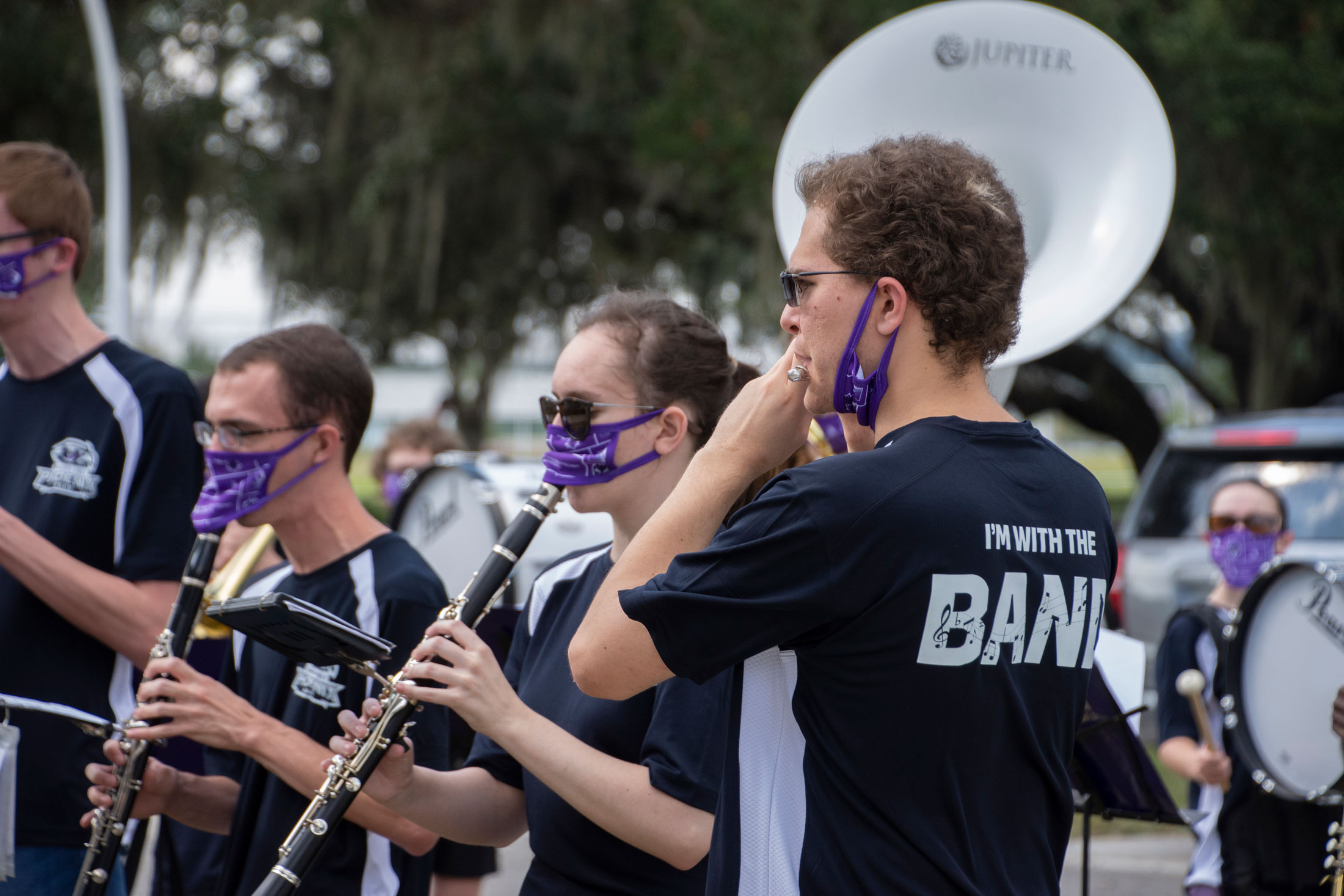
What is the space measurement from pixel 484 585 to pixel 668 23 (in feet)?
32.6

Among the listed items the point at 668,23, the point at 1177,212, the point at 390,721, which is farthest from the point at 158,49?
the point at 390,721

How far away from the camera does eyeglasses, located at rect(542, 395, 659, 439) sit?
95.4 inches

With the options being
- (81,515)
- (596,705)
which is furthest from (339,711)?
(81,515)

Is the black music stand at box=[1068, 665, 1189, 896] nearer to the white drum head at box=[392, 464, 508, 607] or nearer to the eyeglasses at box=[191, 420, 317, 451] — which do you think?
the eyeglasses at box=[191, 420, 317, 451]

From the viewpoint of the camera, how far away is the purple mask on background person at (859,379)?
167cm

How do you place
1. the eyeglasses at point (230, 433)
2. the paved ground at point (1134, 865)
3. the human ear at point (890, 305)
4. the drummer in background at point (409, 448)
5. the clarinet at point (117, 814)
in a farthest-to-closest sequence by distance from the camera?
1. the drummer in background at point (409, 448)
2. the paved ground at point (1134, 865)
3. the eyeglasses at point (230, 433)
4. the clarinet at point (117, 814)
5. the human ear at point (890, 305)

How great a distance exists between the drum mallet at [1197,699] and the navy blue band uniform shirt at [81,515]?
253cm

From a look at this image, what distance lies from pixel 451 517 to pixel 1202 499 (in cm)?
369

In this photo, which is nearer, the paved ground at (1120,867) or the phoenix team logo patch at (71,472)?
the phoenix team logo patch at (71,472)

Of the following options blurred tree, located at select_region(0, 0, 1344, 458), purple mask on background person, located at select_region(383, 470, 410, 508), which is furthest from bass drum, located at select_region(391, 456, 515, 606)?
blurred tree, located at select_region(0, 0, 1344, 458)

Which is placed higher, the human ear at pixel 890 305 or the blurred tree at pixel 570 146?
the blurred tree at pixel 570 146

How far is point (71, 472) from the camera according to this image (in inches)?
106

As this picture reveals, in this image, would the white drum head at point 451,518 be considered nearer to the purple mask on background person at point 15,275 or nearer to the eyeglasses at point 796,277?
the purple mask on background person at point 15,275

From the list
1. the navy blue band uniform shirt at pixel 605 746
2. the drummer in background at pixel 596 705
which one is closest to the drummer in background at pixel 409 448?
the drummer in background at pixel 596 705
